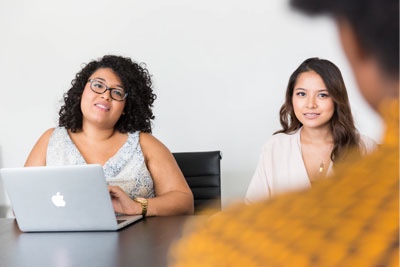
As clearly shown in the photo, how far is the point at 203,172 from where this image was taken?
2512mm

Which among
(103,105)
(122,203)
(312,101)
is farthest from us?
(103,105)

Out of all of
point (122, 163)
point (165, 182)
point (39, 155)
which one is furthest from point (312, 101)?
point (39, 155)

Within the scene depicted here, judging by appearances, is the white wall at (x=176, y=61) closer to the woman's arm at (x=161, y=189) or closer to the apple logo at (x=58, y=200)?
the woman's arm at (x=161, y=189)

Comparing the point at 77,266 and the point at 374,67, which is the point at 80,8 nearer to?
the point at 77,266

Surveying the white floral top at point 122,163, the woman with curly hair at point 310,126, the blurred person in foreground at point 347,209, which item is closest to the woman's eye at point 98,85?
the white floral top at point 122,163

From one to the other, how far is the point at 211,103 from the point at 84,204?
6.43 feet

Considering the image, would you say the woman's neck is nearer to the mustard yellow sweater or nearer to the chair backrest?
the chair backrest

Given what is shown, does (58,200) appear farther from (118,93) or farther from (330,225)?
(330,225)

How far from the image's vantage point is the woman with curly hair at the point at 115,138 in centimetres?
221

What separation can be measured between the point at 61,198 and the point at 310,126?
2.98 ft

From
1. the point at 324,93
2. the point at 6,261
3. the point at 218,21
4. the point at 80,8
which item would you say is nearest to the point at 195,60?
the point at 218,21

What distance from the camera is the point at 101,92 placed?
2.28 meters

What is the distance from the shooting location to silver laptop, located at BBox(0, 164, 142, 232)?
156 centimetres

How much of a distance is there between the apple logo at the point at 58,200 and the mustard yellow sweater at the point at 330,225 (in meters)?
1.45
